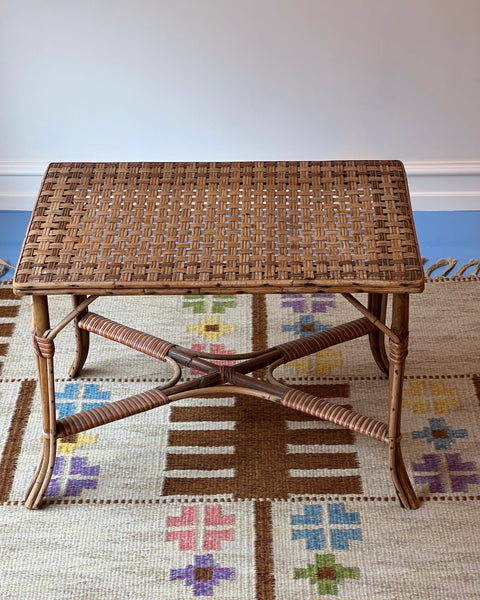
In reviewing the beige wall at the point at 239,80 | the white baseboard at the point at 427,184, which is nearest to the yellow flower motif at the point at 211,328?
the beige wall at the point at 239,80

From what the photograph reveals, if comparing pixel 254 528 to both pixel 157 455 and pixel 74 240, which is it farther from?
pixel 74 240

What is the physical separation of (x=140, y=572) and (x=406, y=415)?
2.04 feet

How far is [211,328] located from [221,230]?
0.55 meters

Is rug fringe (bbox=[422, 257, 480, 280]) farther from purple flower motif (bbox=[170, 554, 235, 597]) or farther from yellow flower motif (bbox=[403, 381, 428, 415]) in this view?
purple flower motif (bbox=[170, 554, 235, 597])

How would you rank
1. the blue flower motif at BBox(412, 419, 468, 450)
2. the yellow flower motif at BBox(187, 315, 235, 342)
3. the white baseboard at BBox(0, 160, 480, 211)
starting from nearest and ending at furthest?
the blue flower motif at BBox(412, 419, 468, 450)
the yellow flower motif at BBox(187, 315, 235, 342)
the white baseboard at BBox(0, 160, 480, 211)

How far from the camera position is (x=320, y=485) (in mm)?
1480

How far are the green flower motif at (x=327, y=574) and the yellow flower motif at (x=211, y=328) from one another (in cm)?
65

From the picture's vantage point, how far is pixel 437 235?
228 cm

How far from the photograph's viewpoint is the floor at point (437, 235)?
7.16 ft

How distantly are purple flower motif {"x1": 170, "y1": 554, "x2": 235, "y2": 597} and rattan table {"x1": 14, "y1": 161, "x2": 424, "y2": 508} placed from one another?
0.29 m

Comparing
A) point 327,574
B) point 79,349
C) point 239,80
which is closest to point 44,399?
point 79,349

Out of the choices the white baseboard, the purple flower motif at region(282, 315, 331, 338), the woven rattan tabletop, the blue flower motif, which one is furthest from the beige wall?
the blue flower motif

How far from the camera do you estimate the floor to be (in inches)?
85.9

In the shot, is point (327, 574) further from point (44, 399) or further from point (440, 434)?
point (44, 399)
